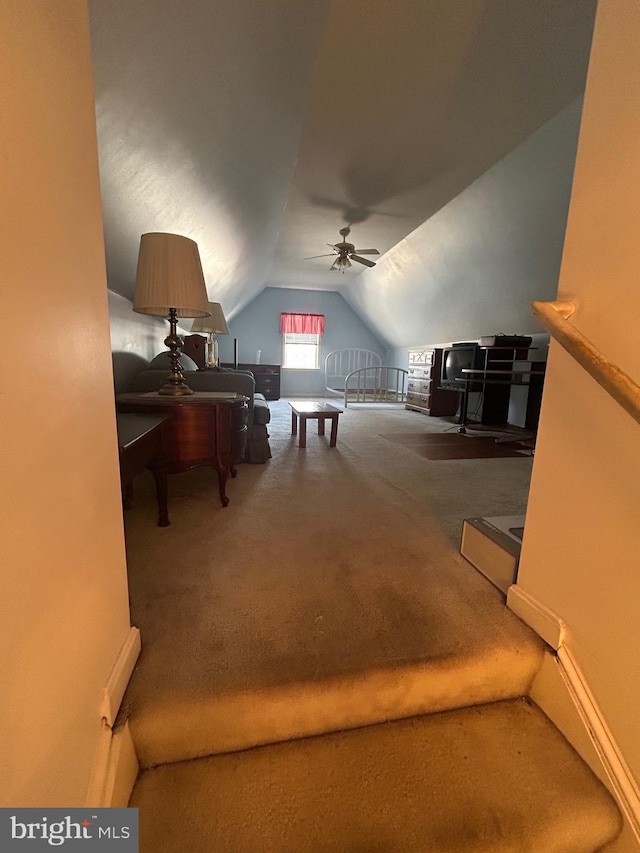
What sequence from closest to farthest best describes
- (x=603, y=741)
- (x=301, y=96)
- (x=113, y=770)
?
(x=113, y=770) < (x=603, y=741) < (x=301, y=96)

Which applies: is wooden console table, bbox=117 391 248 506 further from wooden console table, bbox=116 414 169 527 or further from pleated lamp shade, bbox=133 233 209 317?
pleated lamp shade, bbox=133 233 209 317

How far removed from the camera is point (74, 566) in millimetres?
562

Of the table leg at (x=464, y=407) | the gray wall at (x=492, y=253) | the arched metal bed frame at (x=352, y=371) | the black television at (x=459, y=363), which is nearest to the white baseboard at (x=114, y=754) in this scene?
the gray wall at (x=492, y=253)

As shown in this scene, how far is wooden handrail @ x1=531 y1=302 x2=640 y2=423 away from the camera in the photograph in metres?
0.62

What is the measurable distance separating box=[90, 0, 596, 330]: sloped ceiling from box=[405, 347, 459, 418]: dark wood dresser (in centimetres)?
253

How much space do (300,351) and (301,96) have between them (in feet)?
19.4

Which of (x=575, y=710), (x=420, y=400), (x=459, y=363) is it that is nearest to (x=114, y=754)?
(x=575, y=710)

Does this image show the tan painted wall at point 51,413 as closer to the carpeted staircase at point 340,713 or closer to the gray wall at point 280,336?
the carpeted staircase at point 340,713

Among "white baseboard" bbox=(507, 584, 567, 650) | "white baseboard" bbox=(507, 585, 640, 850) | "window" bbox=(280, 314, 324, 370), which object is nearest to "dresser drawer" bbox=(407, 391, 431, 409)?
"window" bbox=(280, 314, 324, 370)

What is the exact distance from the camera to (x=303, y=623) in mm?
976

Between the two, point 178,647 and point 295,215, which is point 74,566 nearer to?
point 178,647

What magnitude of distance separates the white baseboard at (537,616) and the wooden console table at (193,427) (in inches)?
52.4

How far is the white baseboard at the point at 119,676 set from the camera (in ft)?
2.13

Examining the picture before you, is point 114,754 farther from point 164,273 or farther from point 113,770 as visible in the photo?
point 164,273
